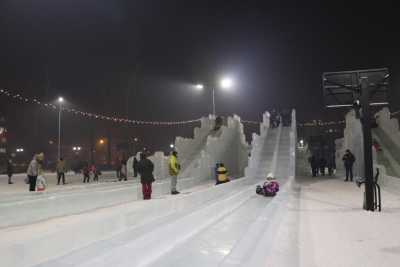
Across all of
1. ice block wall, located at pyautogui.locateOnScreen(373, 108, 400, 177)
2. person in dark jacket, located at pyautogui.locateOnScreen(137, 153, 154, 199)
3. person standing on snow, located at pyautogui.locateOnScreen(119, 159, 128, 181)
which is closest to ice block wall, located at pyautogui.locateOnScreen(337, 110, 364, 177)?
ice block wall, located at pyautogui.locateOnScreen(373, 108, 400, 177)

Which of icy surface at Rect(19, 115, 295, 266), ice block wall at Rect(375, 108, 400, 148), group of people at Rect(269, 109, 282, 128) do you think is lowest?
icy surface at Rect(19, 115, 295, 266)

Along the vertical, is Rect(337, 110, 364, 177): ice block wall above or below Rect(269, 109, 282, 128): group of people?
below

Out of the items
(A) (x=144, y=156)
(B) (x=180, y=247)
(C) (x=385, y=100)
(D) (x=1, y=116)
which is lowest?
(B) (x=180, y=247)

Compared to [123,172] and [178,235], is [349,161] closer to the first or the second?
[123,172]

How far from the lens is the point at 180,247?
7.41 m

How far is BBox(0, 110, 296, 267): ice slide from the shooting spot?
6062 mm

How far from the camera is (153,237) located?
26.5 ft

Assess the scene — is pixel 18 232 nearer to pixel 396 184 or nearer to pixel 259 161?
pixel 396 184

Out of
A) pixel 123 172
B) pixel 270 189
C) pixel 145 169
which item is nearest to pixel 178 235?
pixel 145 169

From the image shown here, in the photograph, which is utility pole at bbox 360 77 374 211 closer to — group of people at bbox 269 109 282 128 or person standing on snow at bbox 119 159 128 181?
person standing on snow at bbox 119 159 128 181

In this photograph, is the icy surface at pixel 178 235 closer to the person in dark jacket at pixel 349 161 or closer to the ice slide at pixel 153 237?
the ice slide at pixel 153 237

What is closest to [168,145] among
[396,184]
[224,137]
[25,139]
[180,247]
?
[25,139]

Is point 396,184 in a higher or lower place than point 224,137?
lower

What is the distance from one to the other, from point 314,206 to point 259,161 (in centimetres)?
1386
